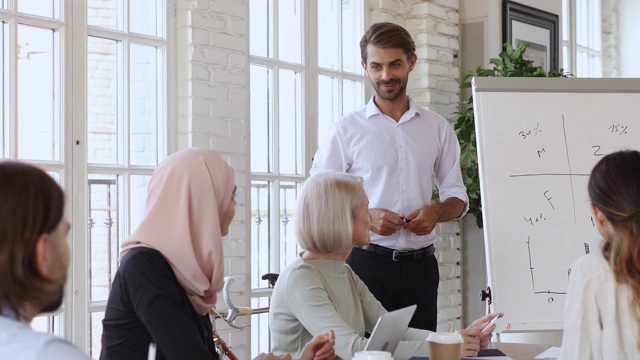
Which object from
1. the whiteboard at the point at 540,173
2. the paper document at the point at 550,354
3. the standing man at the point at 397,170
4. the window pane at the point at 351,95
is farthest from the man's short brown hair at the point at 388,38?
the paper document at the point at 550,354

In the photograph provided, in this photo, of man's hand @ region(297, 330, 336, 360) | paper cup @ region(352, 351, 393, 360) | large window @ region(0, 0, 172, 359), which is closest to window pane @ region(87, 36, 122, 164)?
large window @ region(0, 0, 172, 359)

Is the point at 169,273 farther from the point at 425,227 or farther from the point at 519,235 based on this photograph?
the point at 519,235

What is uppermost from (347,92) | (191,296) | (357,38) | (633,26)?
(633,26)

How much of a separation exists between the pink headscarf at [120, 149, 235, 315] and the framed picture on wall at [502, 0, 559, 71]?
12.1 ft

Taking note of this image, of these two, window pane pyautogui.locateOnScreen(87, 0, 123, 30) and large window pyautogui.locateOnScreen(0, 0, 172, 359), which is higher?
window pane pyautogui.locateOnScreen(87, 0, 123, 30)

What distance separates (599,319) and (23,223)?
4.21 feet

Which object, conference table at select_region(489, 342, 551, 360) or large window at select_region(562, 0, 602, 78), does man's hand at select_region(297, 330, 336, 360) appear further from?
large window at select_region(562, 0, 602, 78)

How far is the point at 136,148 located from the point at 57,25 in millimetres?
610

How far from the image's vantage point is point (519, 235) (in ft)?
11.6

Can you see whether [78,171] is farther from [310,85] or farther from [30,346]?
[30,346]

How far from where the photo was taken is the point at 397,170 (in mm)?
3514

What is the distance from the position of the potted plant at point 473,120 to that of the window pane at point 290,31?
3.24ft

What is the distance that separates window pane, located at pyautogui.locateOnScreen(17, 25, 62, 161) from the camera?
3.35 m

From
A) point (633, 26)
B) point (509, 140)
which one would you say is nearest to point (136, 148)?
point (509, 140)
